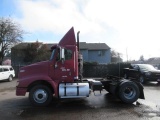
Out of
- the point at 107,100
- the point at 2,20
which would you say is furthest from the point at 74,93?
the point at 2,20

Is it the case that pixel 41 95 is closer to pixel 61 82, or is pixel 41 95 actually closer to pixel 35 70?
pixel 61 82

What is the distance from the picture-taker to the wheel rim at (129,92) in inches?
477

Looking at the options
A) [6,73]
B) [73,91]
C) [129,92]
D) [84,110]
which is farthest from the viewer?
[6,73]

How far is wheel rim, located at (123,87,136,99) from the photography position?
12.1 meters

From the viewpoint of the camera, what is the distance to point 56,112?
33.4 feet

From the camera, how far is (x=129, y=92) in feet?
40.1

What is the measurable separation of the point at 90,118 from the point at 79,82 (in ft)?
10.1

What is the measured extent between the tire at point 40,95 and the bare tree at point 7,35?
28547 millimetres

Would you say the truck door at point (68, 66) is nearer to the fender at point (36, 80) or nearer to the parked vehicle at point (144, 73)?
the fender at point (36, 80)

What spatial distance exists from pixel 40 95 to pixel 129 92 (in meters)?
4.26

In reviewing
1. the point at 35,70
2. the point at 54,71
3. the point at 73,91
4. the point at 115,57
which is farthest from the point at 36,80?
the point at 115,57

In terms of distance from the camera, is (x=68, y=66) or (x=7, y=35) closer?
(x=68, y=66)

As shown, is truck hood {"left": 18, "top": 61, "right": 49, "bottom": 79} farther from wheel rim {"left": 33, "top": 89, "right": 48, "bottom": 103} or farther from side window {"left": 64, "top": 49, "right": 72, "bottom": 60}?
side window {"left": 64, "top": 49, "right": 72, "bottom": 60}

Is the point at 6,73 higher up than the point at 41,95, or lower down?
higher up
